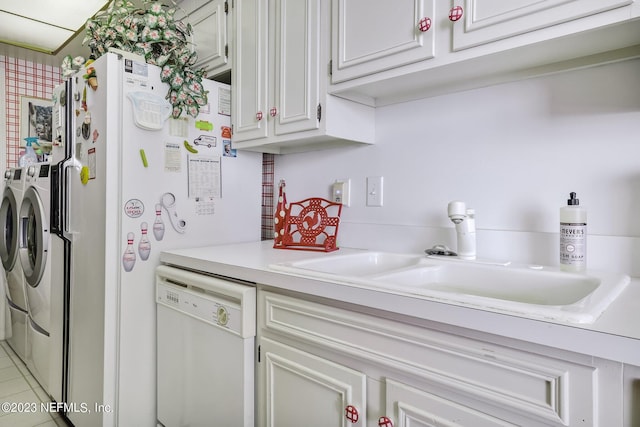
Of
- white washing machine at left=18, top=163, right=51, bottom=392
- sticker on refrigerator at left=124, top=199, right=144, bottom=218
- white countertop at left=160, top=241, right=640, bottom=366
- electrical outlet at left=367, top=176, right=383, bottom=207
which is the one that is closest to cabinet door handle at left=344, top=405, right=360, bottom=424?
white countertop at left=160, top=241, right=640, bottom=366

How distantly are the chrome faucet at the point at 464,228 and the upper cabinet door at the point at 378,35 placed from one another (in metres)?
0.49

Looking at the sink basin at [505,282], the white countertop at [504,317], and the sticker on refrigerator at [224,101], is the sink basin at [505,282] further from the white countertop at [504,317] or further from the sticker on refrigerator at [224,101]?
the sticker on refrigerator at [224,101]

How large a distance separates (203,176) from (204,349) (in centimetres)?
83

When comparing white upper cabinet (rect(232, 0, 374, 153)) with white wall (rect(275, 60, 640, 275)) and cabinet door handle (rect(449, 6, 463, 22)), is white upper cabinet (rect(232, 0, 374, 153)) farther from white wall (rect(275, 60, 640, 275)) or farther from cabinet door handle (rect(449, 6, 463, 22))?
cabinet door handle (rect(449, 6, 463, 22))

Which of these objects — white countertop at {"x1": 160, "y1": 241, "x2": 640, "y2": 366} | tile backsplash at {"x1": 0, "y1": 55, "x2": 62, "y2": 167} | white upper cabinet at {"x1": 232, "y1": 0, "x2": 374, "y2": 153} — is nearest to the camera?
white countertop at {"x1": 160, "y1": 241, "x2": 640, "y2": 366}

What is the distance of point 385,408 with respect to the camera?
90 cm

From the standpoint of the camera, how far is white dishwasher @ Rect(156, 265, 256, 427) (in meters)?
1.21

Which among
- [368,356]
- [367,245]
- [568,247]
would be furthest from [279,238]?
[568,247]

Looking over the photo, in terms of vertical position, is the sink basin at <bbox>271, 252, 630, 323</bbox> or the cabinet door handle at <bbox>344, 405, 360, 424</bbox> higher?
the sink basin at <bbox>271, 252, 630, 323</bbox>

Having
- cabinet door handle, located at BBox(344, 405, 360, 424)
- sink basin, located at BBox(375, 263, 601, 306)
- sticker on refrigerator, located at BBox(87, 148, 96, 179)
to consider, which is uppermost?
sticker on refrigerator, located at BBox(87, 148, 96, 179)

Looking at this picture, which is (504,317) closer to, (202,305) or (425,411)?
(425,411)

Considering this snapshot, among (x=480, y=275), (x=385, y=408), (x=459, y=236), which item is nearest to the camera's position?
(x=385, y=408)

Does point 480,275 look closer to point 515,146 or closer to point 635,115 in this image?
point 515,146

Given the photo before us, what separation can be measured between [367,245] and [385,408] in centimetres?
86
